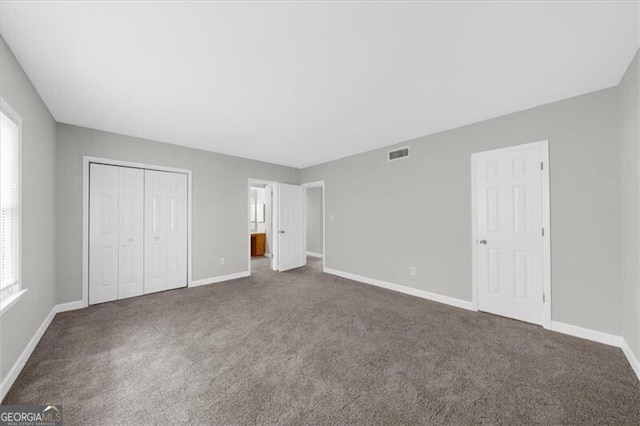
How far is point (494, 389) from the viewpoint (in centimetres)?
175

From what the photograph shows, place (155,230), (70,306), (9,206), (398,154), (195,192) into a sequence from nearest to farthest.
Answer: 1. (9,206)
2. (70,306)
3. (155,230)
4. (398,154)
5. (195,192)

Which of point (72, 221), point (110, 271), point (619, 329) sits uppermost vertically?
point (72, 221)

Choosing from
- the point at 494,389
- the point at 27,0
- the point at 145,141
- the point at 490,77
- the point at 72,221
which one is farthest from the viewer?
the point at 145,141

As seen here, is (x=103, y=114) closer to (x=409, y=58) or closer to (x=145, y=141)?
(x=145, y=141)

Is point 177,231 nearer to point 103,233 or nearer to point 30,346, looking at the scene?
Answer: point 103,233

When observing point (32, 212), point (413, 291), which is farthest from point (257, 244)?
point (32, 212)

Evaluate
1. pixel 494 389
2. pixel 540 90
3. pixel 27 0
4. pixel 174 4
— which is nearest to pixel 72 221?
pixel 27 0

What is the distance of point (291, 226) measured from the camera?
18.7ft

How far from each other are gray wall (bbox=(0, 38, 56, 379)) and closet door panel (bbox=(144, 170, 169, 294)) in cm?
105

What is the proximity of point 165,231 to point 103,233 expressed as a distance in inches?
31.1

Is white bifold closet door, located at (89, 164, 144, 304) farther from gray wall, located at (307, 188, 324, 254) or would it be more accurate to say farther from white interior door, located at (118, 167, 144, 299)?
gray wall, located at (307, 188, 324, 254)

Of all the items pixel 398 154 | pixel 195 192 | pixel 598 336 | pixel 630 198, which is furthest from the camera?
pixel 195 192

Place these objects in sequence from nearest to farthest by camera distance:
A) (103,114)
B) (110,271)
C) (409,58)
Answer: (409,58), (103,114), (110,271)

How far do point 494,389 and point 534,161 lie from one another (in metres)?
2.50
